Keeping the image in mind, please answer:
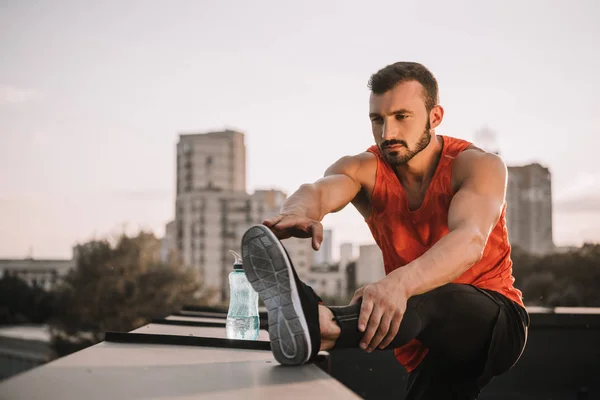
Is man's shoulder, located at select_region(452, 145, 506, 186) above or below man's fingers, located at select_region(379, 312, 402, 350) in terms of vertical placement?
above

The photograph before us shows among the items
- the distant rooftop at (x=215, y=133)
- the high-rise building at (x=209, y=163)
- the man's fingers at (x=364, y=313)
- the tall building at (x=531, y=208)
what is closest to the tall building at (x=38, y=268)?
the high-rise building at (x=209, y=163)

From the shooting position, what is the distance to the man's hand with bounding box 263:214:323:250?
7.85 feet

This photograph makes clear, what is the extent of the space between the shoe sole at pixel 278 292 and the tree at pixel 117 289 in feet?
119

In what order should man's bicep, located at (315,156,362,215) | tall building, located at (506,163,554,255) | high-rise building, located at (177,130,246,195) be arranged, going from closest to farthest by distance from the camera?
man's bicep, located at (315,156,362,215)
tall building, located at (506,163,554,255)
high-rise building, located at (177,130,246,195)

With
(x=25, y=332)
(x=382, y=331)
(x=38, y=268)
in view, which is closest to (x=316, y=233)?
(x=382, y=331)

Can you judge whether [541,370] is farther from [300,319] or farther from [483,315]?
[300,319]

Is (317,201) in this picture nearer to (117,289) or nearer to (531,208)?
(117,289)

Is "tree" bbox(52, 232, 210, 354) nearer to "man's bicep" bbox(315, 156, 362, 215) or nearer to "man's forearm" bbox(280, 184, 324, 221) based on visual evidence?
"man's bicep" bbox(315, 156, 362, 215)

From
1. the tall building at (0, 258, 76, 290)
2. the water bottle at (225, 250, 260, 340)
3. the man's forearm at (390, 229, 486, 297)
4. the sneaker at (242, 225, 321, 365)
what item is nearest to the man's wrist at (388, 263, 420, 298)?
the man's forearm at (390, 229, 486, 297)

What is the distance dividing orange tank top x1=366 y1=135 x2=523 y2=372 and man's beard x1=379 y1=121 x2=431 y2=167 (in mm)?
102

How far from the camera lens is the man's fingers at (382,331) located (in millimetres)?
2152

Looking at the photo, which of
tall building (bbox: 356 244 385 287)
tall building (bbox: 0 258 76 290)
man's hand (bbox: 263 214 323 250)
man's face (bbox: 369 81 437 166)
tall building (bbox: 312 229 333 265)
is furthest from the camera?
tall building (bbox: 312 229 333 265)

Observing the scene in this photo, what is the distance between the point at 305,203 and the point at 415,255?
48cm

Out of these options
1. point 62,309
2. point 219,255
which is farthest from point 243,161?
point 62,309
